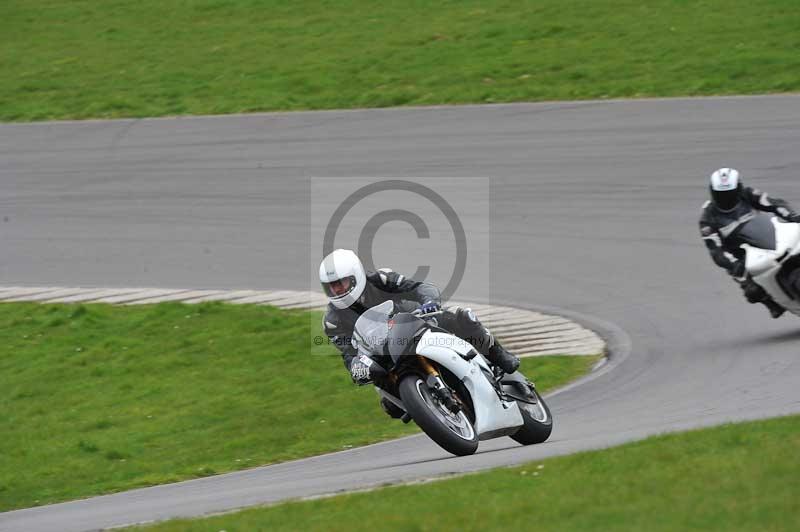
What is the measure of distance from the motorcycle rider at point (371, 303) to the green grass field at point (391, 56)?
43.0ft

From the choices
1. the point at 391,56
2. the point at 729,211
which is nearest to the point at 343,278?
the point at 729,211

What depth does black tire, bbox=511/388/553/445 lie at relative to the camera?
31.1 ft

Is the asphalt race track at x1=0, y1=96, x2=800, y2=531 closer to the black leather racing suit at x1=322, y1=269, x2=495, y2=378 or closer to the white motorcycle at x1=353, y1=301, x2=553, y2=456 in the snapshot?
the white motorcycle at x1=353, y1=301, x2=553, y2=456

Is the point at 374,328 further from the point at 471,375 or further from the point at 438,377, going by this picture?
the point at 471,375

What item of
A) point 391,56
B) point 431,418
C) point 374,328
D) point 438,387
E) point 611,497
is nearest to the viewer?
point 611,497

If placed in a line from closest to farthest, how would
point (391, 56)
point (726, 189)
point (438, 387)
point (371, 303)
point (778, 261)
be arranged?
point (438, 387) → point (371, 303) → point (778, 261) → point (726, 189) → point (391, 56)

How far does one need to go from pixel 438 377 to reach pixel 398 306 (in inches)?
29.2

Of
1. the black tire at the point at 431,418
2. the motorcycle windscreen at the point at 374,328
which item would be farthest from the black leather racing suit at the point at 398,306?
the black tire at the point at 431,418

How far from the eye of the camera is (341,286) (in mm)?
9156

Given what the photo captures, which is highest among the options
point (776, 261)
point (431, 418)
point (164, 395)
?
point (776, 261)

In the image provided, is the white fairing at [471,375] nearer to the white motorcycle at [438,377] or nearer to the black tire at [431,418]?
the white motorcycle at [438,377]

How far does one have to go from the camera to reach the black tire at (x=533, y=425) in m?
9.49

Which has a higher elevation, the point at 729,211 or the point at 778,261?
the point at 729,211

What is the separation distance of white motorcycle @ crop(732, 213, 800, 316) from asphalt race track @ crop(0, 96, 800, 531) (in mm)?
454
